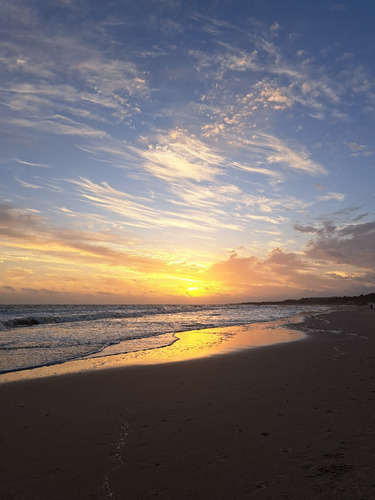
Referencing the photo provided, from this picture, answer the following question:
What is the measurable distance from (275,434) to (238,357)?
7782 mm

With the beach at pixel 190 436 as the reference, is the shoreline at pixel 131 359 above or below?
below

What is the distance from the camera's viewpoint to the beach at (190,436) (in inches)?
155

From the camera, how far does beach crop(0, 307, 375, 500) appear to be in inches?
155

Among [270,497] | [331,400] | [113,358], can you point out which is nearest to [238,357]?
[113,358]

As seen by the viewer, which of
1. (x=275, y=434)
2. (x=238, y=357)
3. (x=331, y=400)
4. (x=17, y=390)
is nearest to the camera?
(x=275, y=434)

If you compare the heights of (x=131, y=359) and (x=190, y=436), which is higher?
(x=190, y=436)

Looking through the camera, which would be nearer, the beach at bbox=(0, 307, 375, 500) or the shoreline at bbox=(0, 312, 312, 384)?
the beach at bbox=(0, 307, 375, 500)

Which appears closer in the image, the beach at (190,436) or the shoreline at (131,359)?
the beach at (190,436)

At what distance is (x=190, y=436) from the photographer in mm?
5355

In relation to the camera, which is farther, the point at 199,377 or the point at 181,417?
the point at 199,377

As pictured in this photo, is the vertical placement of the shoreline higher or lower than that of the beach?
lower

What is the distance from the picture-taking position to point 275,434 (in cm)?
531

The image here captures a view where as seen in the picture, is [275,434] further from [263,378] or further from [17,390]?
[17,390]

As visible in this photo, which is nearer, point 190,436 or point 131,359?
point 190,436
